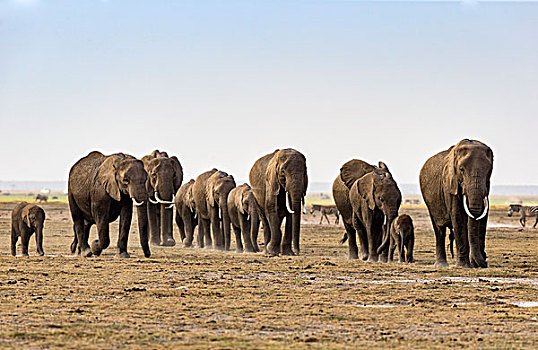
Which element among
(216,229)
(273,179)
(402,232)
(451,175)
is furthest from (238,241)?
(451,175)

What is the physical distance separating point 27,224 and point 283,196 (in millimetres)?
7480

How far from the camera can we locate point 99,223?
24.6m

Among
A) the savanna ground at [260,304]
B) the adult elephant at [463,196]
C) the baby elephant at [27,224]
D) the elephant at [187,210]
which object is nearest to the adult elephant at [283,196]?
the savanna ground at [260,304]

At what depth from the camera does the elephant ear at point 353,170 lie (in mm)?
26656

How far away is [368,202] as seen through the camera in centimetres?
2427

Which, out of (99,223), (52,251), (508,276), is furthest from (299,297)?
(52,251)

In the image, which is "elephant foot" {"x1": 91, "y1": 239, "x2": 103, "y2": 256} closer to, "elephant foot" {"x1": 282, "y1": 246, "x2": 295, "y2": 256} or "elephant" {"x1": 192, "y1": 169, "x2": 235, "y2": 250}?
"elephant foot" {"x1": 282, "y1": 246, "x2": 295, "y2": 256}

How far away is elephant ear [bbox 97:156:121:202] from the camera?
2425cm

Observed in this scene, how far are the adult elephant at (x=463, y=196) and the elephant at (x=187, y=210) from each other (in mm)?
14949

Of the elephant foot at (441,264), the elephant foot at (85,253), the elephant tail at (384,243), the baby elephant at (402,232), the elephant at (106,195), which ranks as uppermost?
the elephant at (106,195)

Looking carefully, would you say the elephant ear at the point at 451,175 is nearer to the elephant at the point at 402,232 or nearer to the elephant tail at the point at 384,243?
the elephant at the point at 402,232

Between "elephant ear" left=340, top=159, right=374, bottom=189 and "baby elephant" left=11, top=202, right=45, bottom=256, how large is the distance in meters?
8.50

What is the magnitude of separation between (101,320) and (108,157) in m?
12.9

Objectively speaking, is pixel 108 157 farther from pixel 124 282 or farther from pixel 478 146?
pixel 478 146
